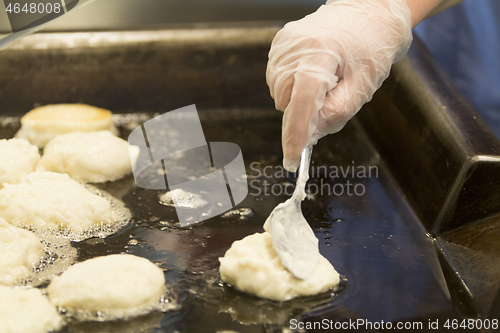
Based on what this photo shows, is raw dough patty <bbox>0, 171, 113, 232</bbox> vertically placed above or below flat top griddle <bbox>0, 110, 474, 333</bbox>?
above

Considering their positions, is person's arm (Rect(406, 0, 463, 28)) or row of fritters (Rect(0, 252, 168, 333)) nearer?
row of fritters (Rect(0, 252, 168, 333))

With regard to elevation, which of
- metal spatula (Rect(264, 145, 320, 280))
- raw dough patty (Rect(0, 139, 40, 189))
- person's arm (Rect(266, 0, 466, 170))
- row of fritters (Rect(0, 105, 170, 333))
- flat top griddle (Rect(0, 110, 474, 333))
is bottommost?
flat top griddle (Rect(0, 110, 474, 333))

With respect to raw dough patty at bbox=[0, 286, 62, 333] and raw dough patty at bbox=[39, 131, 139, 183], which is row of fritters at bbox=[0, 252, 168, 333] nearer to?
raw dough patty at bbox=[0, 286, 62, 333]

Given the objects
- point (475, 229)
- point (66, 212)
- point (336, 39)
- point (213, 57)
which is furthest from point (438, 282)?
point (213, 57)

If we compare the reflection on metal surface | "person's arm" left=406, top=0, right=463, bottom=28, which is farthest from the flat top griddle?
"person's arm" left=406, top=0, right=463, bottom=28

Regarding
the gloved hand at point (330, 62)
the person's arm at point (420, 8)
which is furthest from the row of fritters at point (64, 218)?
the person's arm at point (420, 8)

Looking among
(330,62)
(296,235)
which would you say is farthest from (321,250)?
(330,62)

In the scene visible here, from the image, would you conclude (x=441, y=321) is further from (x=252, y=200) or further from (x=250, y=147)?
(x=250, y=147)
